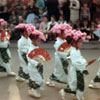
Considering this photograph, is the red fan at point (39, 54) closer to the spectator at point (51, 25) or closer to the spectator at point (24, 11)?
the spectator at point (51, 25)

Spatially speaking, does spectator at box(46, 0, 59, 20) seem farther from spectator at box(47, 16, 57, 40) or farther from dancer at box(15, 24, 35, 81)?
dancer at box(15, 24, 35, 81)

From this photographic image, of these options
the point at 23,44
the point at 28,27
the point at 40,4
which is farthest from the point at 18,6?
the point at 28,27

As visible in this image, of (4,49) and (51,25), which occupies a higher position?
(51,25)

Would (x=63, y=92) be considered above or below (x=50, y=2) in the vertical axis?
below

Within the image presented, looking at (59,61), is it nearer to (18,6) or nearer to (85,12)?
(85,12)

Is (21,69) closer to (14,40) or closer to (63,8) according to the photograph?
(14,40)

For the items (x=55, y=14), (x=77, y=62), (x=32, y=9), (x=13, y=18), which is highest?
(x=32, y=9)

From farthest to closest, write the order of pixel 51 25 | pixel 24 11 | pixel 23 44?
1. pixel 24 11
2. pixel 51 25
3. pixel 23 44

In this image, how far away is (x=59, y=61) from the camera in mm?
6555

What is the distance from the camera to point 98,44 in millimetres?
10617

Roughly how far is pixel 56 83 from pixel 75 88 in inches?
51.3

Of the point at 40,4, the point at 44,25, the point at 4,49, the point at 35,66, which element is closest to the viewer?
the point at 35,66

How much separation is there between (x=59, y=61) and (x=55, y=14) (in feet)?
16.7

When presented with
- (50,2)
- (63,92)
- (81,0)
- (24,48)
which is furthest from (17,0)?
(63,92)
